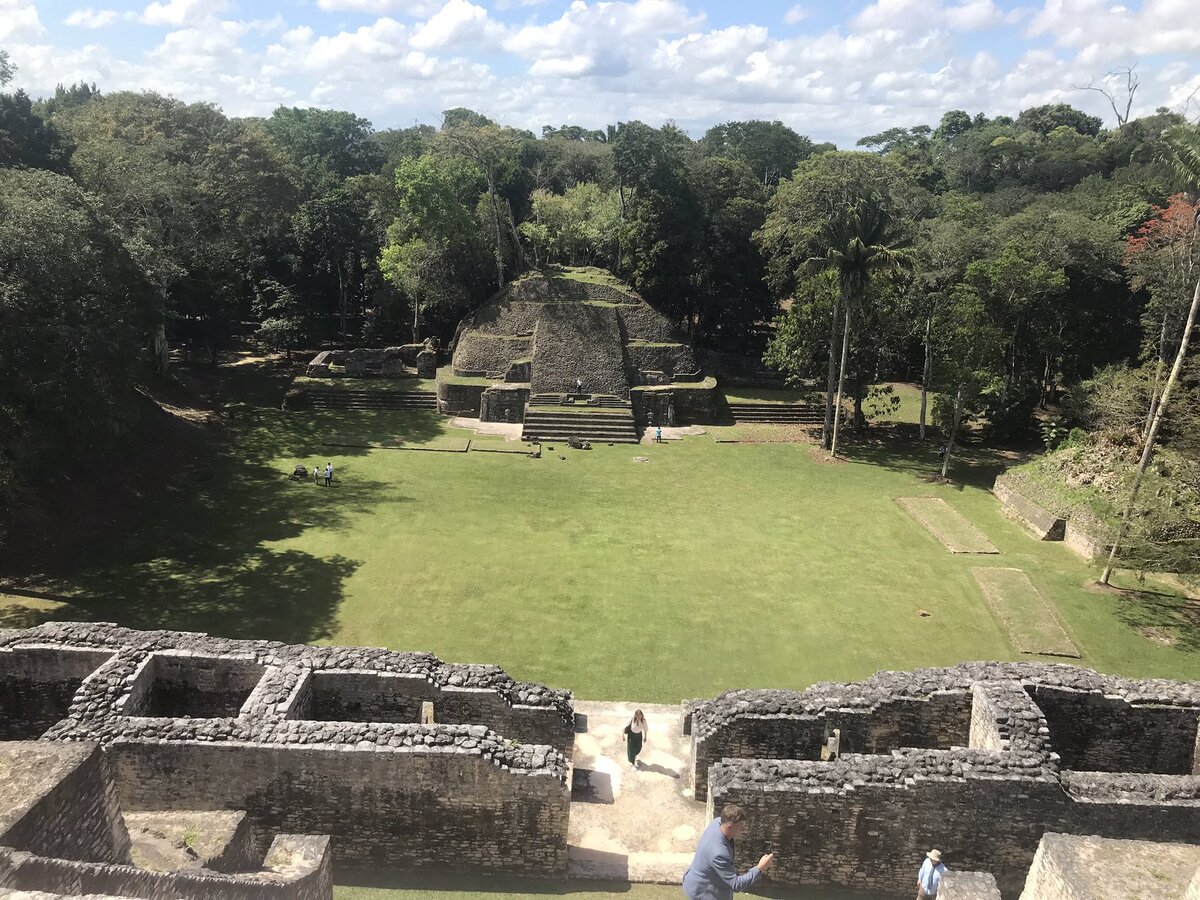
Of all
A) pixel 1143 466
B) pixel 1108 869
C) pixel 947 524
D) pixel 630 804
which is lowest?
pixel 630 804

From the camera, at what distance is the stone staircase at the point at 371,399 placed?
29578 mm

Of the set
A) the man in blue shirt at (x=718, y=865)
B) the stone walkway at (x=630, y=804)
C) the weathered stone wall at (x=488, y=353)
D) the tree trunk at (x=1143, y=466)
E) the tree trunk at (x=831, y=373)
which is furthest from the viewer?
the weathered stone wall at (x=488, y=353)

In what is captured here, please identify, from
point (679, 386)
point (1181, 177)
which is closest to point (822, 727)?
point (1181, 177)

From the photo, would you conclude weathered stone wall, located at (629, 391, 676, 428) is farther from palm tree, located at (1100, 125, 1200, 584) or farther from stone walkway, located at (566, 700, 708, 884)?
stone walkway, located at (566, 700, 708, 884)

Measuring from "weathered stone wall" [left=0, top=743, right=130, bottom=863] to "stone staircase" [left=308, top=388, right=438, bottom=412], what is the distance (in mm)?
23123

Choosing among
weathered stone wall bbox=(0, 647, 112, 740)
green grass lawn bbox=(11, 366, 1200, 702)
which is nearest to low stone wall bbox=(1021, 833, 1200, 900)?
green grass lawn bbox=(11, 366, 1200, 702)

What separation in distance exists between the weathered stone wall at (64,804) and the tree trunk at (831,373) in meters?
23.4

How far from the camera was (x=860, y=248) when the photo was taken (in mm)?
23391

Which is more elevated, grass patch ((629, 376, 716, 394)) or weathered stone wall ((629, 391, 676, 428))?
grass patch ((629, 376, 716, 394))

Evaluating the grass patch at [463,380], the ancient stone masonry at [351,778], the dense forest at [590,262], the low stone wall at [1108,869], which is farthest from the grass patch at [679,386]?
the low stone wall at [1108,869]

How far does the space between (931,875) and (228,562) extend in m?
14.3

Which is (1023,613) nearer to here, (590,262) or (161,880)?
(161,880)

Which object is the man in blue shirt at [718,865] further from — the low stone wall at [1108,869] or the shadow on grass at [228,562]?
the shadow on grass at [228,562]

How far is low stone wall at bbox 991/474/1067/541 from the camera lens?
1920cm
